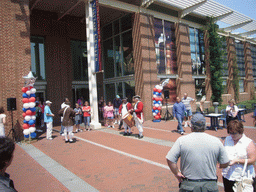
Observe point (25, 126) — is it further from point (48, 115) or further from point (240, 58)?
point (240, 58)

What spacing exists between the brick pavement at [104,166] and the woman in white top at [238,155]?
5.01ft

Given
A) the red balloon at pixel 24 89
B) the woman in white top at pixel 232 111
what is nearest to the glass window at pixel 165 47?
the woman in white top at pixel 232 111

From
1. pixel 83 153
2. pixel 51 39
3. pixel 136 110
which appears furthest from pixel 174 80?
pixel 83 153

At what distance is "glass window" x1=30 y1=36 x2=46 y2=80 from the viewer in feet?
44.9

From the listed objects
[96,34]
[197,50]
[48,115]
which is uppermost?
[197,50]

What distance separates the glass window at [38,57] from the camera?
1370cm

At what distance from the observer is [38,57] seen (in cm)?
1384

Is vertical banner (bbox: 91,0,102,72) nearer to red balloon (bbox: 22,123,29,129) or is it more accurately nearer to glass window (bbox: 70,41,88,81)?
red balloon (bbox: 22,123,29,129)

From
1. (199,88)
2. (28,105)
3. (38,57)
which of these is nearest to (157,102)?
(199,88)

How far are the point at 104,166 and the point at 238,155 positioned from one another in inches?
139

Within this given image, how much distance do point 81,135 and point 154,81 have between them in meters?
6.90

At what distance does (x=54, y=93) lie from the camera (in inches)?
552

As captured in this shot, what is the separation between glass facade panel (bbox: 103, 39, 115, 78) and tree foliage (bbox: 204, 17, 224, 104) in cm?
932

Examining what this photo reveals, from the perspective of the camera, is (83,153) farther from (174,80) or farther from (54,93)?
(174,80)
